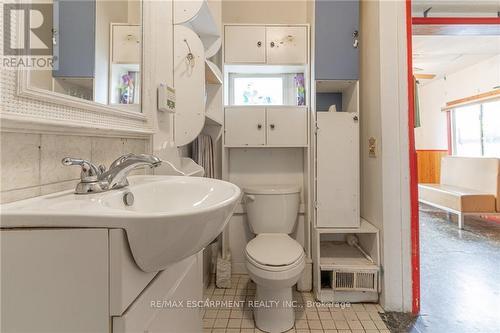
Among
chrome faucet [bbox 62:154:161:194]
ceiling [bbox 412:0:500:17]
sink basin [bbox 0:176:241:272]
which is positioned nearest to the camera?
sink basin [bbox 0:176:241:272]

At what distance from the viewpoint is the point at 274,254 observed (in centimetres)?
145

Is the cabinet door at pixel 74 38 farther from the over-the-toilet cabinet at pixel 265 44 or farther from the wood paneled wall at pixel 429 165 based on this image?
the wood paneled wall at pixel 429 165

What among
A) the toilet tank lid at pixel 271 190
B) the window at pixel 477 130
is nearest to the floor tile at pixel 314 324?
the toilet tank lid at pixel 271 190

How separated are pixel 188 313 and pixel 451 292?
1.89 m

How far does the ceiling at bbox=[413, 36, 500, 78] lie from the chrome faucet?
11.6ft

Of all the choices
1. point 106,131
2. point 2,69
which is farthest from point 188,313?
point 2,69

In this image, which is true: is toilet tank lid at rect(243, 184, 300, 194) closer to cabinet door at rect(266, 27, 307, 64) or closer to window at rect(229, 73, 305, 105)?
window at rect(229, 73, 305, 105)

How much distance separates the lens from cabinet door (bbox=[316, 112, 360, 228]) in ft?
5.72

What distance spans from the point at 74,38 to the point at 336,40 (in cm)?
160

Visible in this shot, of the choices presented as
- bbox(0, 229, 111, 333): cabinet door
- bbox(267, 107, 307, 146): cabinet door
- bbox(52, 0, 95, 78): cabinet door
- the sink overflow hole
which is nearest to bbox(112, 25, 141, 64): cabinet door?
bbox(52, 0, 95, 78): cabinet door

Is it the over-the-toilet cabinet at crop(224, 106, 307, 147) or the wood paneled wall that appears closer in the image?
the over-the-toilet cabinet at crop(224, 106, 307, 147)

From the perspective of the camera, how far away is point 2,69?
0.55 meters

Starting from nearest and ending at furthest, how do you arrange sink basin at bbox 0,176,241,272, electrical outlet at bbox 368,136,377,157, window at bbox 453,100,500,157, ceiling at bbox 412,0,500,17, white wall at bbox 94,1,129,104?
sink basin at bbox 0,176,241,272 < white wall at bbox 94,1,129,104 < electrical outlet at bbox 368,136,377,157 < ceiling at bbox 412,0,500,17 < window at bbox 453,100,500,157

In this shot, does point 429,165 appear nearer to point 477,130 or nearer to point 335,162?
point 477,130
